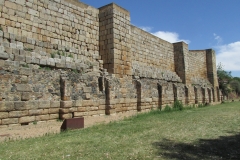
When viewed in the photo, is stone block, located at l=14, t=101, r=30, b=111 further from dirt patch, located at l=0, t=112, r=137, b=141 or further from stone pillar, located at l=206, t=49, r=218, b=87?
stone pillar, located at l=206, t=49, r=218, b=87

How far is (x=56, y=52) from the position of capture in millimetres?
10664

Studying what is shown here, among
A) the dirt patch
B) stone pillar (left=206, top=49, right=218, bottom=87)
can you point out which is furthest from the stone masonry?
stone pillar (left=206, top=49, right=218, bottom=87)

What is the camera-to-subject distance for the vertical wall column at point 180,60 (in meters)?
21.4

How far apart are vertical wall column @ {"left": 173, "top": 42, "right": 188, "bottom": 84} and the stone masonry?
469 cm

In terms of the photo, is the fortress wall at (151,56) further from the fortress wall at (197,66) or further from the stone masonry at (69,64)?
the fortress wall at (197,66)

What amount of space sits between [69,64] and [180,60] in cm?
1369

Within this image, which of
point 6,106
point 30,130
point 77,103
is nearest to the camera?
point 30,130

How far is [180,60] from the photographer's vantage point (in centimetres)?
2156

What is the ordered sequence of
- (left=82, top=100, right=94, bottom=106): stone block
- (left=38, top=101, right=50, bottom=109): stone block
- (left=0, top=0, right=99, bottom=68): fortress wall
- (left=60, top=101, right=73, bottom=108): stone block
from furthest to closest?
(left=82, top=100, right=94, bottom=106): stone block
(left=60, top=101, right=73, bottom=108): stone block
(left=0, top=0, right=99, bottom=68): fortress wall
(left=38, top=101, right=50, bottom=109): stone block

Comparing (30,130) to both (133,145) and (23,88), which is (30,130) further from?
(133,145)

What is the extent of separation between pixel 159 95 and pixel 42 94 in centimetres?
966

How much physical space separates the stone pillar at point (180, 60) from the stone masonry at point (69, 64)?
4.69m

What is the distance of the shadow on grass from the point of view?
4.49 m

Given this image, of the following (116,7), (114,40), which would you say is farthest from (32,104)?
(116,7)
